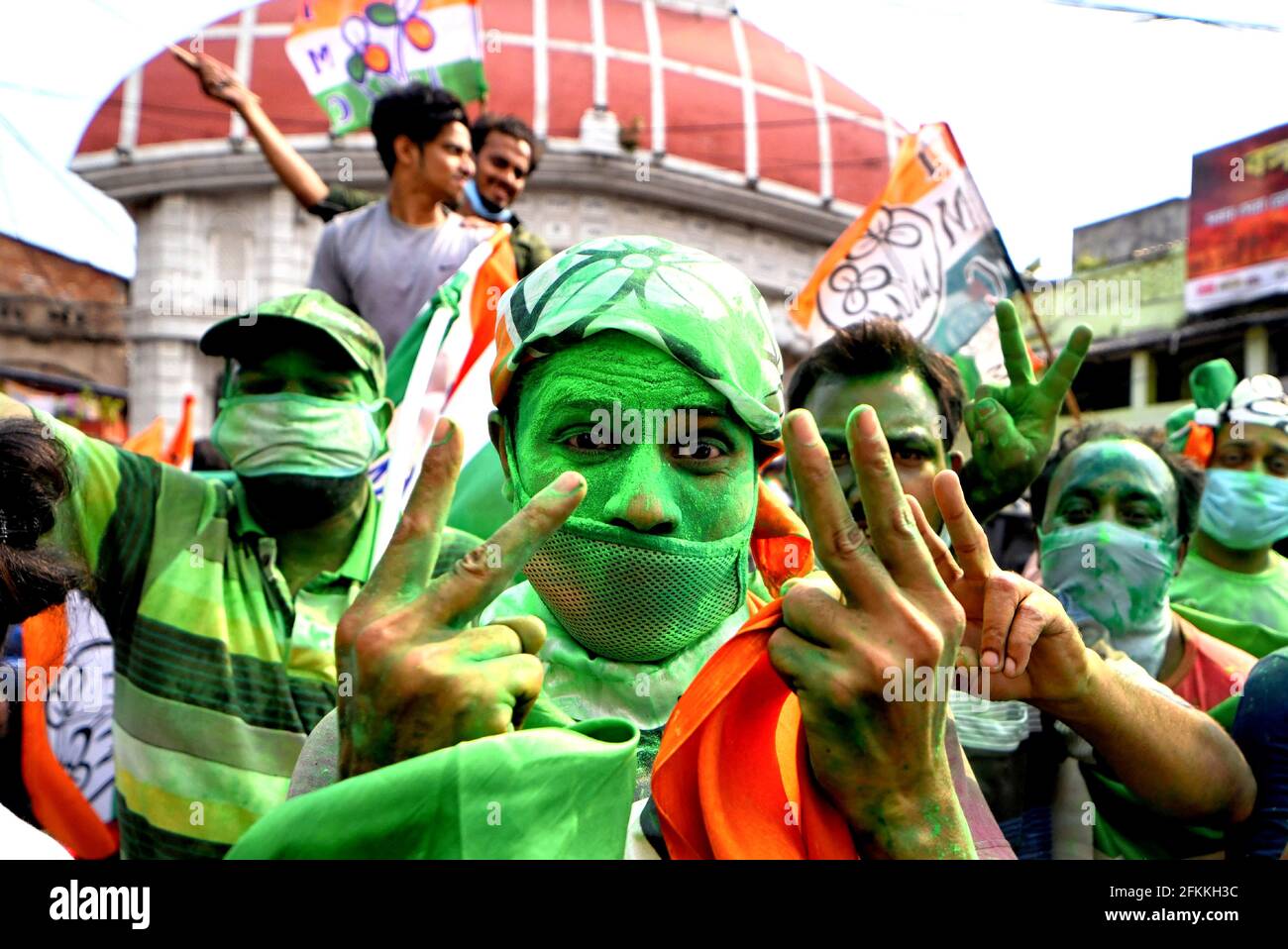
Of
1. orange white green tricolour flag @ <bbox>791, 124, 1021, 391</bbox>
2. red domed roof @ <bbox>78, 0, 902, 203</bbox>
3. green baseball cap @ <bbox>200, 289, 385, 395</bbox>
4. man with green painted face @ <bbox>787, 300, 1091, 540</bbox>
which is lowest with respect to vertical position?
man with green painted face @ <bbox>787, 300, 1091, 540</bbox>

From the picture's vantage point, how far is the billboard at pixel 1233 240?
21469 millimetres

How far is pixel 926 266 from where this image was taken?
5.41 meters

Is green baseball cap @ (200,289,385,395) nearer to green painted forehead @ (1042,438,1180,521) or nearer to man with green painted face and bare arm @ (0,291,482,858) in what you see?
man with green painted face and bare arm @ (0,291,482,858)

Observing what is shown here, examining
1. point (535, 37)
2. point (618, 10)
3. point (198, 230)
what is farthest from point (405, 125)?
point (618, 10)

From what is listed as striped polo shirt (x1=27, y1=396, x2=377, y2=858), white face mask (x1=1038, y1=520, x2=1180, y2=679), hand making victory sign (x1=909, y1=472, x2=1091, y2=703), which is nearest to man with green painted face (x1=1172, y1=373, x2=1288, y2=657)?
white face mask (x1=1038, y1=520, x2=1180, y2=679)

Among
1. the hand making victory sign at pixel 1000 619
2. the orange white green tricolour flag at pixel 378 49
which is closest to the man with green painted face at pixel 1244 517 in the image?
the hand making victory sign at pixel 1000 619

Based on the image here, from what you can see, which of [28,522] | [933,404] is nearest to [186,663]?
[28,522]

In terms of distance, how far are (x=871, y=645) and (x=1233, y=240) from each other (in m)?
23.4

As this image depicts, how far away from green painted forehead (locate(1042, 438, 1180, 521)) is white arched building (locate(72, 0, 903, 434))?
12.6 meters

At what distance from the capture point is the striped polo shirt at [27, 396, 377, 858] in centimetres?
331

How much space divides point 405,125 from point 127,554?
87.9 inches

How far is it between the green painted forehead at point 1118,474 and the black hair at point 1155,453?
0.17 ft

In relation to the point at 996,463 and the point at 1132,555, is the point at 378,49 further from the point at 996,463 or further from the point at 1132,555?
the point at 1132,555

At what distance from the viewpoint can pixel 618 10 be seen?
25.5 m
